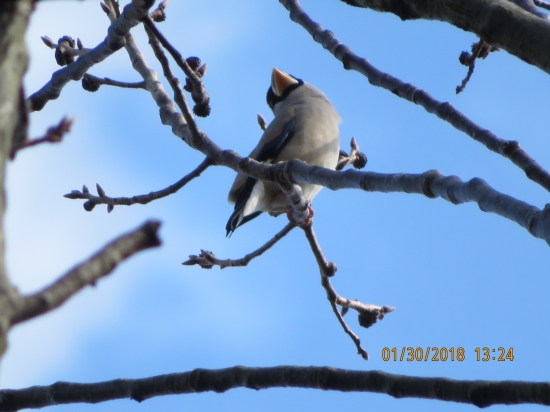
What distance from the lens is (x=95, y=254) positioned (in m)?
1.05

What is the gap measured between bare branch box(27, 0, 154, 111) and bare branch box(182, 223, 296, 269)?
1.17 m

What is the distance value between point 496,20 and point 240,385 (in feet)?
4.04

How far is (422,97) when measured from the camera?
10.2ft

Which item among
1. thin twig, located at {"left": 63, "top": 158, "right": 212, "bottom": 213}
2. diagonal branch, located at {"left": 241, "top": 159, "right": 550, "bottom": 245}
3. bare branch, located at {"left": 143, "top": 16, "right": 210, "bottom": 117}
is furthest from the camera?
thin twig, located at {"left": 63, "top": 158, "right": 212, "bottom": 213}

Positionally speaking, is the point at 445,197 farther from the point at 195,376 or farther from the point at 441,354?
the point at 441,354

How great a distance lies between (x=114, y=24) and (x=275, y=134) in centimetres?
241

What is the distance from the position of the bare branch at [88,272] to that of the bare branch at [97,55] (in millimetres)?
1875

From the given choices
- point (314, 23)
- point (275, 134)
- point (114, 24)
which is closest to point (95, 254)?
point (114, 24)

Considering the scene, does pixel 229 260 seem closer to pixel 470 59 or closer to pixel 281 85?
pixel 470 59

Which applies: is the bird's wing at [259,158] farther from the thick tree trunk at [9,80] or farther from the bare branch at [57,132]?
the thick tree trunk at [9,80]

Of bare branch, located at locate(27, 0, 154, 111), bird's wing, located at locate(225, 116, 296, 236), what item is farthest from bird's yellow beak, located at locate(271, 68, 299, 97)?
bare branch, located at locate(27, 0, 154, 111)

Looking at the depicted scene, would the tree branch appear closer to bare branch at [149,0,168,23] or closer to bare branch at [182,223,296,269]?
bare branch at [182,223,296,269]

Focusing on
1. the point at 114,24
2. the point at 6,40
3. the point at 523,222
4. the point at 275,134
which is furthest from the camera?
the point at 275,134

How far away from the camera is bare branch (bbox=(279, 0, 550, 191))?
2.43 meters
